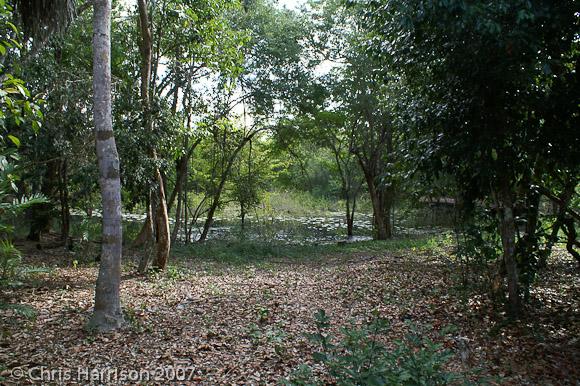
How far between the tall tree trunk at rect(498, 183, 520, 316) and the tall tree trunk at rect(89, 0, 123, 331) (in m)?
4.60

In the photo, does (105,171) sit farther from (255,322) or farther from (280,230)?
(280,230)

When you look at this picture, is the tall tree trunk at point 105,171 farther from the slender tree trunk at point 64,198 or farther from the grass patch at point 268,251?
the grass patch at point 268,251

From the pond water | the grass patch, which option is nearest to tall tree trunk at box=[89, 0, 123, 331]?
the grass patch

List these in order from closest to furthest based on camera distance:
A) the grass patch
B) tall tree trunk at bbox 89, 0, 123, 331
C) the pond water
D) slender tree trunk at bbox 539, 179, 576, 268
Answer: tall tree trunk at bbox 89, 0, 123, 331, slender tree trunk at bbox 539, 179, 576, 268, the grass patch, the pond water

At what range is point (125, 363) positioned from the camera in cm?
383

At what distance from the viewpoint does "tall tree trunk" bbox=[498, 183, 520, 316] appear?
195 inches

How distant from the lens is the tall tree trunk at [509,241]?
4957 mm

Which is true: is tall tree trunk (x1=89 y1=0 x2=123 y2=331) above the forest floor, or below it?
above

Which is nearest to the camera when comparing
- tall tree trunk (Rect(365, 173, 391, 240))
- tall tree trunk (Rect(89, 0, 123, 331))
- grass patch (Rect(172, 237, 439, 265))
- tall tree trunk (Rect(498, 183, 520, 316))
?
tall tree trunk (Rect(89, 0, 123, 331))

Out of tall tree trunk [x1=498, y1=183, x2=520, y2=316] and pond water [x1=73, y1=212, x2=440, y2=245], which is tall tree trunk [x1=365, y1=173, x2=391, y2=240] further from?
tall tree trunk [x1=498, y1=183, x2=520, y2=316]

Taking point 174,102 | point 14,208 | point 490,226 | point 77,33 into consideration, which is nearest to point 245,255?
point 174,102

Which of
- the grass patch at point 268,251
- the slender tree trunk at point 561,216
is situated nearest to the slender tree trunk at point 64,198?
the grass patch at point 268,251

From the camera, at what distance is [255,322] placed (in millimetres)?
5125

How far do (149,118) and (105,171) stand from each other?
3.02 meters
